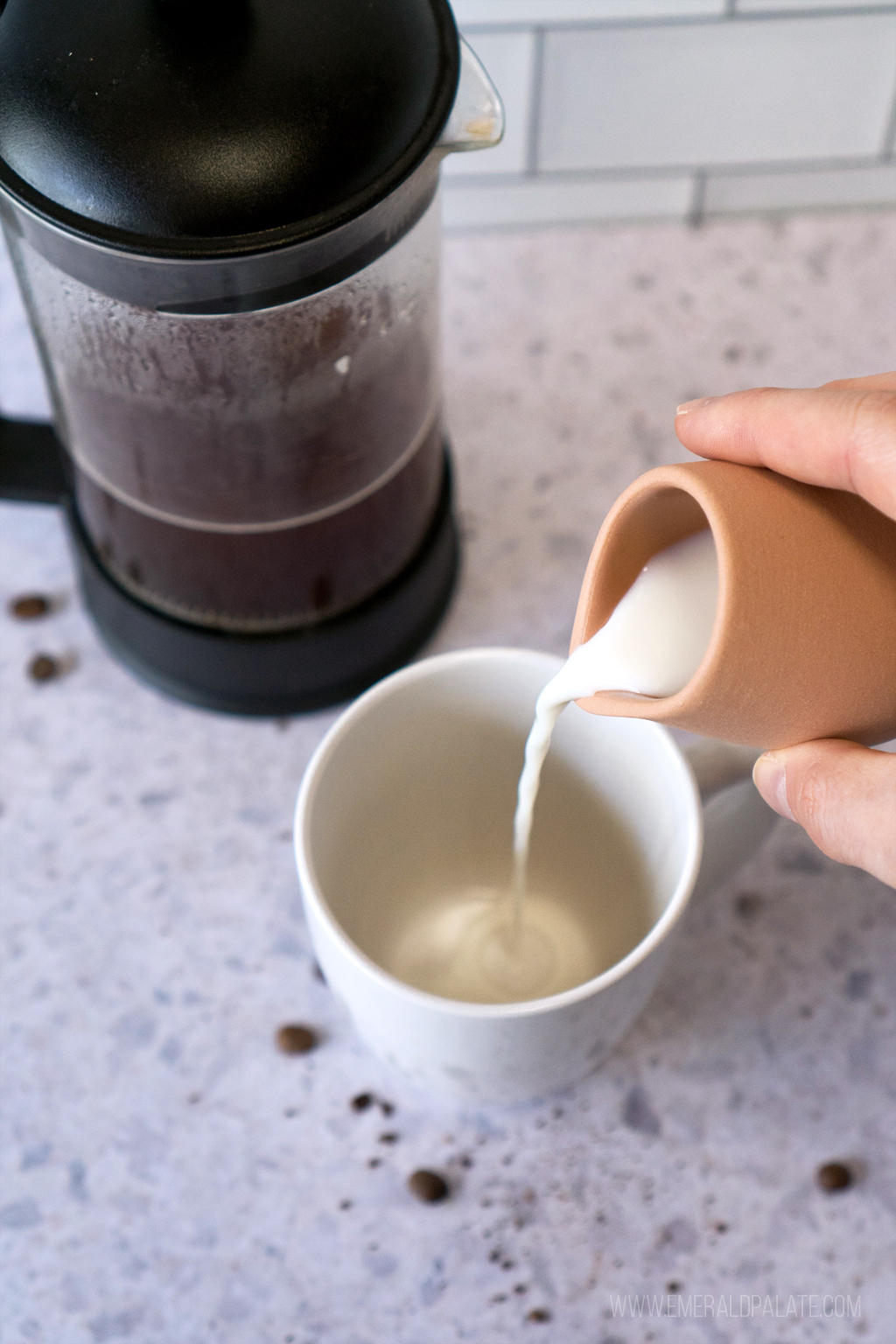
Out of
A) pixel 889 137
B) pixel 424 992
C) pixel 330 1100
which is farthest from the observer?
pixel 889 137

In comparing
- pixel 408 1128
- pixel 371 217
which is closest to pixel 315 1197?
pixel 408 1128

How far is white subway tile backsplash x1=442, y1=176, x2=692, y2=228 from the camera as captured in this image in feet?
2.85

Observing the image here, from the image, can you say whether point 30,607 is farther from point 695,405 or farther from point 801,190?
point 801,190

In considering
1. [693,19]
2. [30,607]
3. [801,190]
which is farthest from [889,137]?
[30,607]

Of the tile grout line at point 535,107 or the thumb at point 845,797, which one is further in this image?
the tile grout line at point 535,107

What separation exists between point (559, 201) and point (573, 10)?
0.44 feet

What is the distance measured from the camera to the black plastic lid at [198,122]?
0.46m

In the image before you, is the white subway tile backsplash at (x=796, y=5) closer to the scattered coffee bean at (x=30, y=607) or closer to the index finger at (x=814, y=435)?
the index finger at (x=814, y=435)

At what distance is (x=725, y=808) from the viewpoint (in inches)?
21.6

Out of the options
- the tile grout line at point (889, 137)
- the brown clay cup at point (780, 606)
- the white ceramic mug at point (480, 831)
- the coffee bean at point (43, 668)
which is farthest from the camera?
the tile grout line at point (889, 137)

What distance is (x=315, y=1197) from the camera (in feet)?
1.97

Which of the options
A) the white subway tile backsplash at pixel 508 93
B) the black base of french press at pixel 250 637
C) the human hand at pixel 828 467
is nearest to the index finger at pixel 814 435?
the human hand at pixel 828 467

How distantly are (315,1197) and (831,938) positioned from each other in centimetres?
29

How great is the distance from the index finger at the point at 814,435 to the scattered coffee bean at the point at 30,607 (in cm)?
45
